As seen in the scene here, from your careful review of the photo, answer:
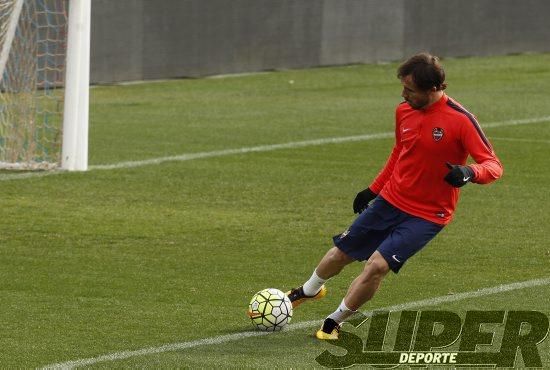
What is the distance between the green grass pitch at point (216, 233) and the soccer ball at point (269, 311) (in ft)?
0.31

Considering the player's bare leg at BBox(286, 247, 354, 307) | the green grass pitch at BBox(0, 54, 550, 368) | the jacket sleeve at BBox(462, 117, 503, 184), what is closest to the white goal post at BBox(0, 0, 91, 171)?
the green grass pitch at BBox(0, 54, 550, 368)

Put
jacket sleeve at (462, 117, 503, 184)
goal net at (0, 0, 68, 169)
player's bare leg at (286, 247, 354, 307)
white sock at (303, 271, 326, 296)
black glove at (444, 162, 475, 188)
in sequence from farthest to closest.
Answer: goal net at (0, 0, 68, 169), white sock at (303, 271, 326, 296), player's bare leg at (286, 247, 354, 307), jacket sleeve at (462, 117, 503, 184), black glove at (444, 162, 475, 188)

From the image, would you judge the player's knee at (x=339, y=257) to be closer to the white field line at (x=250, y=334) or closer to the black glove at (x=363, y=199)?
the black glove at (x=363, y=199)

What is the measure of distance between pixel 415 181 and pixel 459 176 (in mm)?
593

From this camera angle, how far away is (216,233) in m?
12.4

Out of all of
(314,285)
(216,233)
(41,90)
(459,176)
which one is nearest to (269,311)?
(314,285)

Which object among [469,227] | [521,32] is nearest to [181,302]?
[469,227]

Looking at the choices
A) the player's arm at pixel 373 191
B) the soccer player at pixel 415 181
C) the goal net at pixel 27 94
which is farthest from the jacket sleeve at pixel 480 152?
the goal net at pixel 27 94

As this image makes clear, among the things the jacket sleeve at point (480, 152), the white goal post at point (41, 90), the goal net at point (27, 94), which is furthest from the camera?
the goal net at point (27, 94)

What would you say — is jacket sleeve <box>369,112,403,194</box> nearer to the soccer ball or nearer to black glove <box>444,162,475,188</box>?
black glove <box>444,162,475,188</box>

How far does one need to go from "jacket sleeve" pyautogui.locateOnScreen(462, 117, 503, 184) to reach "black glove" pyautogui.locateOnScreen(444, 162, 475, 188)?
17 cm

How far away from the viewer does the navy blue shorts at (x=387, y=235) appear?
8.41 metres

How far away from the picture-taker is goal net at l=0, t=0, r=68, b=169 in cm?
1612

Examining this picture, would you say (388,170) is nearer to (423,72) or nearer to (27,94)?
(423,72)
